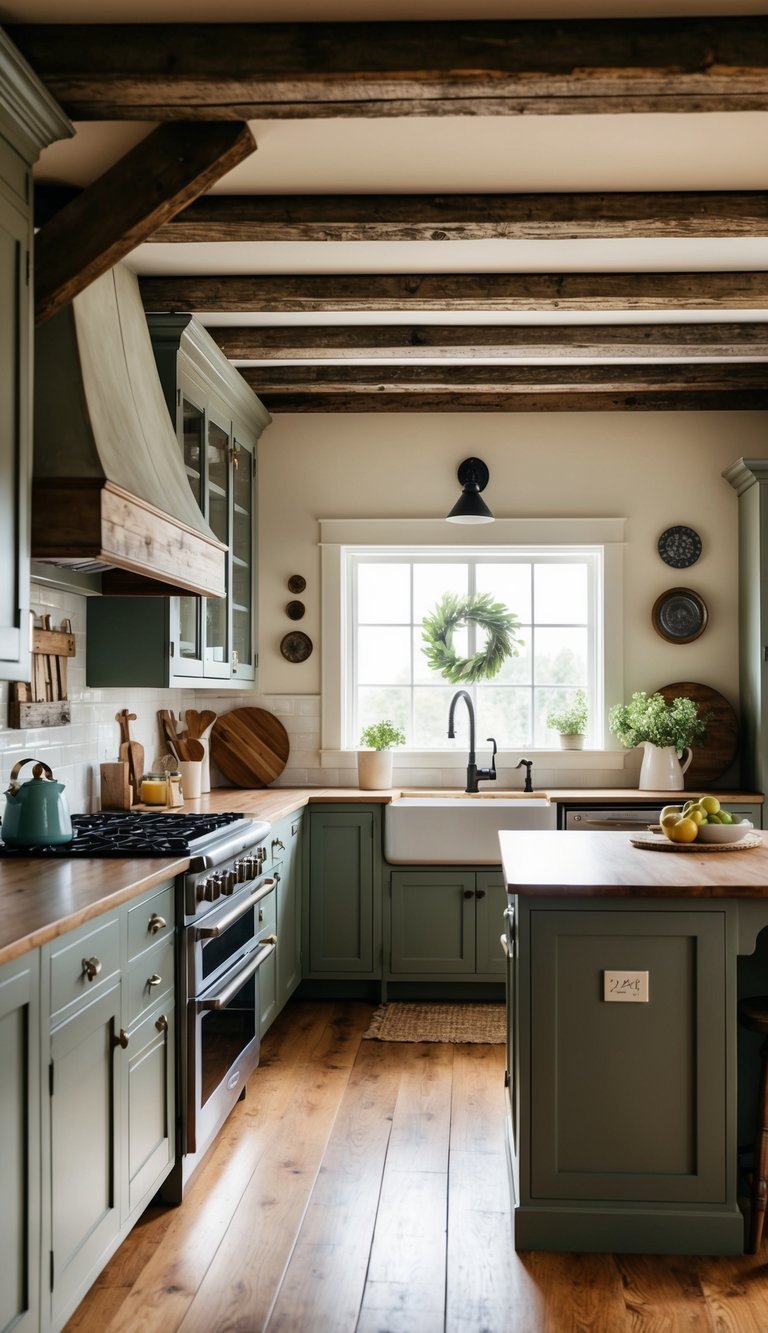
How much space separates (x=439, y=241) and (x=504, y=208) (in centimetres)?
32

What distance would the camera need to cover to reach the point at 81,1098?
7.63ft

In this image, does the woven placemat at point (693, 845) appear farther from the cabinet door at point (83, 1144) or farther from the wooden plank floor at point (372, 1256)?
the cabinet door at point (83, 1144)

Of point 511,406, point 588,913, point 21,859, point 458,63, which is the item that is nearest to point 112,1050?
point 21,859

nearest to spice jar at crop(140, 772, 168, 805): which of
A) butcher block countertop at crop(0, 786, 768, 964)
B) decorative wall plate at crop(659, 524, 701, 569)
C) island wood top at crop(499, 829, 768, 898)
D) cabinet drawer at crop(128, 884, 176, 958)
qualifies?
butcher block countertop at crop(0, 786, 768, 964)

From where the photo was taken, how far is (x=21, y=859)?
292cm

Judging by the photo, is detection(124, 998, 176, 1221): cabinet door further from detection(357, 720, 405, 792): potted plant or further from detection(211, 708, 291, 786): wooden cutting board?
detection(211, 708, 291, 786): wooden cutting board

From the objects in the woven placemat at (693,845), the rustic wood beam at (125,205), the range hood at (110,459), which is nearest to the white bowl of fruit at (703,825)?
the woven placemat at (693,845)

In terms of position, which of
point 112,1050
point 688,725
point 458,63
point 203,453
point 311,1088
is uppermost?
point 458,63

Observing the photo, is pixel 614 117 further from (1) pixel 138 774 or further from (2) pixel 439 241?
(1) pixel 138 774

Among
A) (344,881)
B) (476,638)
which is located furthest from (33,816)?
(476,638)

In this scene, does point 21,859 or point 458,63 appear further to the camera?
point 21,859

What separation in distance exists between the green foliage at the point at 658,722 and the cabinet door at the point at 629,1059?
2.52 m

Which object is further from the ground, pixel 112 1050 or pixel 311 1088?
pixel 112 1050

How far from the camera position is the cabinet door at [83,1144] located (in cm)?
218
